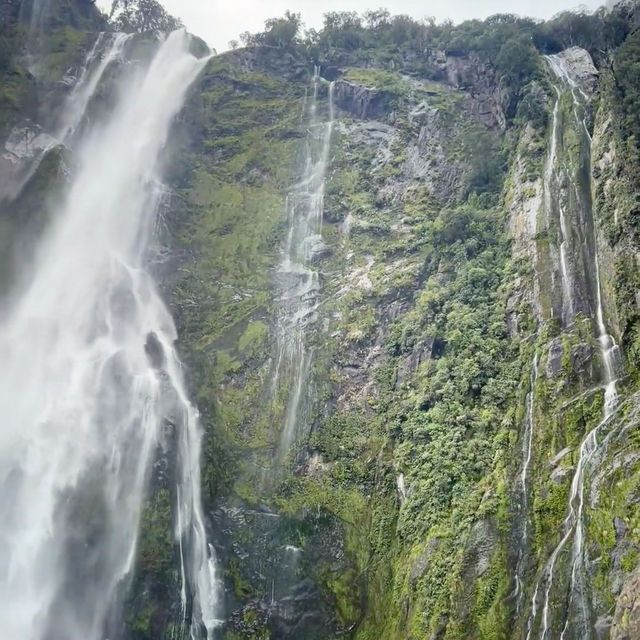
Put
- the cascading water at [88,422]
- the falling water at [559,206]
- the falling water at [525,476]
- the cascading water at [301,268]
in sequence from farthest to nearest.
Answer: the cascading water at [301,268]
the falling water at [559,206]
the cascading water at [88,422]
the falling water at [525,476]

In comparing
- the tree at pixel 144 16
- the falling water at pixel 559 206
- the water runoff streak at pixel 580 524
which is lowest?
the water runoff streak at pixel 580 524

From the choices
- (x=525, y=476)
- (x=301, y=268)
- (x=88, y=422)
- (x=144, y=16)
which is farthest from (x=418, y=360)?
(x=144, y=16)

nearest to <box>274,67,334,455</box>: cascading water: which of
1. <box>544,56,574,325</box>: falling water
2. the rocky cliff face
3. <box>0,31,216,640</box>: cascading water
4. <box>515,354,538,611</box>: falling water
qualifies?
the rocky cliff face

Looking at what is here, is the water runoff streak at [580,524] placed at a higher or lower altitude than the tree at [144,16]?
lower

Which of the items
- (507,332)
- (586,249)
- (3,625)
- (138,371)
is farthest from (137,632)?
(586,249)

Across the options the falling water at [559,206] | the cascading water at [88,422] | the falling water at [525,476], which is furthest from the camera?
the falling water at [559,206]

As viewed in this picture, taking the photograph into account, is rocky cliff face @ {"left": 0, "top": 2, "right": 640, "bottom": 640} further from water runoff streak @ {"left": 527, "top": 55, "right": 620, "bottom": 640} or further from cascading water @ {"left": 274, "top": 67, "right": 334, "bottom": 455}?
cascading water @ {"left": 274, "top": 67, "right": 334, "bottom": 455}

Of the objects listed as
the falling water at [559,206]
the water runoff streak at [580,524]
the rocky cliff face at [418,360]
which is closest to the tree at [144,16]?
the rocky cliff face at [418,360]

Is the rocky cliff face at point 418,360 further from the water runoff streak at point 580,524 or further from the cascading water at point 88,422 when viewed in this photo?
the cascading water at point 88,422
